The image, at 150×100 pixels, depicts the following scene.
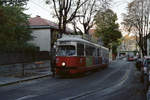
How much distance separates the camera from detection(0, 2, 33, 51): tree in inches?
831

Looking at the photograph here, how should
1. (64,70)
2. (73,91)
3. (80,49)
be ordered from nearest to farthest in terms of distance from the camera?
(73,91)
(64,70)
(80,49)

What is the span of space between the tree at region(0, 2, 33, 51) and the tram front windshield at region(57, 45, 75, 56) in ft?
18.8

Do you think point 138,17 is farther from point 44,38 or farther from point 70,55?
point 70,55

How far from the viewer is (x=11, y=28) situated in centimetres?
2300

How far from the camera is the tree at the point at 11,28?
2110 centimetres

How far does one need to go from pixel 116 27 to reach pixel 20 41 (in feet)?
164

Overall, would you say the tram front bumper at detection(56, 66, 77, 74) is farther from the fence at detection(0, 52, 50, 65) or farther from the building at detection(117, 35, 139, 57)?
the building at detection(117, 35, 139, 57)

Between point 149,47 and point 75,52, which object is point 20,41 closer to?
point 75,52

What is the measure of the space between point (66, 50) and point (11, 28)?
778 cm

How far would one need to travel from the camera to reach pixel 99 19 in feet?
109

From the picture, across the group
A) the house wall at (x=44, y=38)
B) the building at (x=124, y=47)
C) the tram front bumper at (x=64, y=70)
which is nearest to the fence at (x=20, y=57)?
the tram front bumper at (x=64, y=70)

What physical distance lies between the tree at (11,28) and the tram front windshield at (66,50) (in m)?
5.72

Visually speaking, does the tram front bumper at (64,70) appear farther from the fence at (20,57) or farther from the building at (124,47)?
the building at (124,47)

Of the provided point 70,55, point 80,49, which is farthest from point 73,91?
point 80,49
